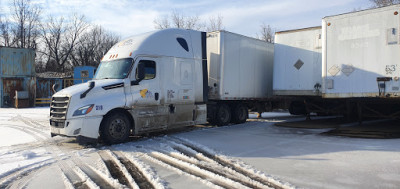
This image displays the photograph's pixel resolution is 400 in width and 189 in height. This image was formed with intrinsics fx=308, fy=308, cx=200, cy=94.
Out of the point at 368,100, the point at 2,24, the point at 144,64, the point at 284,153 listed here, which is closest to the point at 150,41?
the point at 144,64

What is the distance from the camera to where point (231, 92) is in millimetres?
12664

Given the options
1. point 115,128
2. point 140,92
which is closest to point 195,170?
point 115,128

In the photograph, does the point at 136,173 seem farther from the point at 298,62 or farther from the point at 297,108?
the point at 297,108

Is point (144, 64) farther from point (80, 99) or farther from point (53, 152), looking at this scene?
point (53, 152)

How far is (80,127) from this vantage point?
320 inches

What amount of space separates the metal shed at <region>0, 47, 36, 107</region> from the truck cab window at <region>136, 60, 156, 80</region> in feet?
69.3

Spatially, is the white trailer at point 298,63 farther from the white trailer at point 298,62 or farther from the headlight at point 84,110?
the headlight at point 84,110

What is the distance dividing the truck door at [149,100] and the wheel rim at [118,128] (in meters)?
0.42

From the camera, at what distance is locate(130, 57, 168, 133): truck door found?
9211 millimetres

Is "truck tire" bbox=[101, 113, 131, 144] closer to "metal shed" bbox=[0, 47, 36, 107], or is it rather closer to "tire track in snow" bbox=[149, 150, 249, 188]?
"tire track in snow" bbox=[149, 150, 249, 188]

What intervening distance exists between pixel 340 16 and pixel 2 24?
58.7 m

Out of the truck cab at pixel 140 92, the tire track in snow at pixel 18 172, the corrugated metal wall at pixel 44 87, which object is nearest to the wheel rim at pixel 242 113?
the truck cab at pixel 140 92

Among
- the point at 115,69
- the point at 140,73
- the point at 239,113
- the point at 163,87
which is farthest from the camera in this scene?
the point at 239,113

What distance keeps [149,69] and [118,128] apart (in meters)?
2.07
